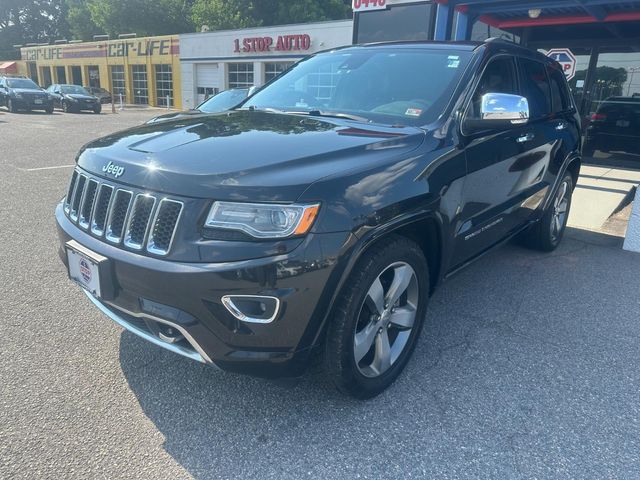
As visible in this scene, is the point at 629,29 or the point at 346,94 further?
the point at 629,29

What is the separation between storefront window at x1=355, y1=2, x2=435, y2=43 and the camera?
9352mm

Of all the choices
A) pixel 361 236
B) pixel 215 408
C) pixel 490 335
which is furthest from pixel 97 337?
pixel 490 335

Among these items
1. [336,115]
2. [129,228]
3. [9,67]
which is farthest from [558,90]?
[9,67]

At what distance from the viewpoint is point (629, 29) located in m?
11.0

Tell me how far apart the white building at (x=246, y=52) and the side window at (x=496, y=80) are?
70.6ft

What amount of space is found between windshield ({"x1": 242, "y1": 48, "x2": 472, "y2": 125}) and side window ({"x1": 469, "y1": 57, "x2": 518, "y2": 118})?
0.17m

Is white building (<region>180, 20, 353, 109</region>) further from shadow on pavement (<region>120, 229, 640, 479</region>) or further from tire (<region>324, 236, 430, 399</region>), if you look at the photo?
tire (<region>324, 236, 430, 399</region>)

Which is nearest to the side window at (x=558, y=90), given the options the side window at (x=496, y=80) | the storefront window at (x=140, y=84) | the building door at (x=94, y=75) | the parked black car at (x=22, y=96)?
the side window at (x=496, y=80)

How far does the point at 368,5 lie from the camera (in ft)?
32.1

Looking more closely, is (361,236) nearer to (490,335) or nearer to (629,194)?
(490,335)

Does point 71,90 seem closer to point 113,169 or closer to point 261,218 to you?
point 113,169

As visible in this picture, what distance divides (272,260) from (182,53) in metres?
34.6

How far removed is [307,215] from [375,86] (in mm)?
1699

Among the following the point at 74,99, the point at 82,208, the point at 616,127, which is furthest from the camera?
the point at 74,99
